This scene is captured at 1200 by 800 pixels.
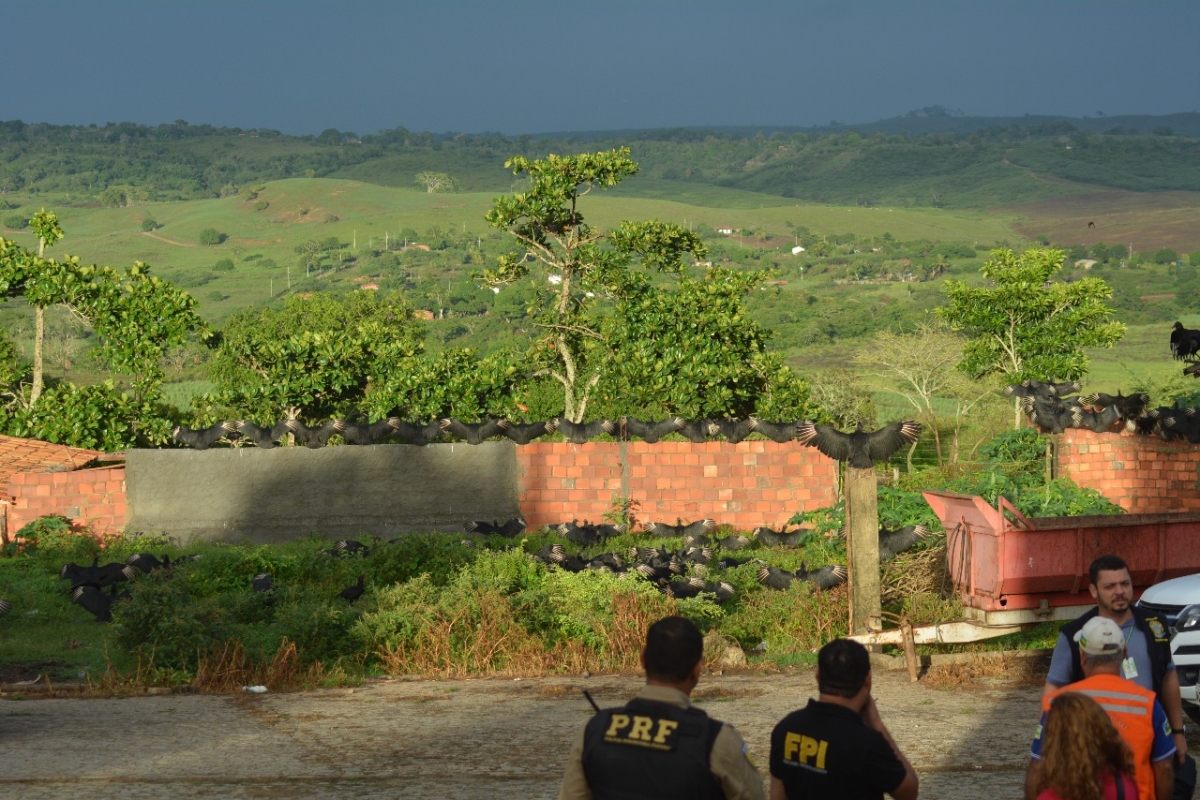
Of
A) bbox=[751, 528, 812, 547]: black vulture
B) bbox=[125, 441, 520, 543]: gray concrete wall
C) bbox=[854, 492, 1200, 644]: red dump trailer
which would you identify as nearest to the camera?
bbox=[854, 492, 1200, 644]: red dump trailer

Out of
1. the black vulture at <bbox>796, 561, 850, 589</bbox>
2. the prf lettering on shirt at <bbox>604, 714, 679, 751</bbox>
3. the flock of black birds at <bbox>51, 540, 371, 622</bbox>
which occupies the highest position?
the prf lettering on shirt at <bbox>604, 714, 679, 751</bbox>

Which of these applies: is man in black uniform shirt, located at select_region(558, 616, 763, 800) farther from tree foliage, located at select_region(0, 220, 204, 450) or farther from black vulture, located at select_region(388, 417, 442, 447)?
tree foliage, located at select_region(0, 220, 204, 450)

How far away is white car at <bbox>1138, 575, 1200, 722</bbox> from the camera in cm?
911

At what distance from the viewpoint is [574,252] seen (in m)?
30.8

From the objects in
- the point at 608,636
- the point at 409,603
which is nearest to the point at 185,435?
the point at 409,603

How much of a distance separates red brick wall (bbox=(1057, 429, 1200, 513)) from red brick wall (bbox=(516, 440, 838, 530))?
3.64 metres

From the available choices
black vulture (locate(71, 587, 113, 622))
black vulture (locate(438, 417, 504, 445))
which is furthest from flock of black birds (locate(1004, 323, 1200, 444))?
black vulture (locate(71, 587, 113, 622))

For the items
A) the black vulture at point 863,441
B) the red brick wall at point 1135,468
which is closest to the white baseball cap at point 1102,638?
the black vulture at point 863,441

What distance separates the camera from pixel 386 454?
2170cm

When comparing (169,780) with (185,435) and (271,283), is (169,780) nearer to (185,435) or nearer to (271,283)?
(185,435)

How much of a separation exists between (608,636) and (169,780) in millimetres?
5054

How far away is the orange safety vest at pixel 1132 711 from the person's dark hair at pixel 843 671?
79cm

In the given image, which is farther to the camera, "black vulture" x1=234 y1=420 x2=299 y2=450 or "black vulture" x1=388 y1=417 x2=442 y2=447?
"black vulture" x1=234 y1=420 x2=299 y2=450

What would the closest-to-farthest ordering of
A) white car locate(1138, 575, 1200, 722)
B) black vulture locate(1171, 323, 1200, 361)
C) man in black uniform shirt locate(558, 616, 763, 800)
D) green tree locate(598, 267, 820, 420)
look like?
man in black uniform shirt locate(558, 616, 763, 800) < white car locate(1138, 575, 1200, 722) < black vulture locate(1171, 323, 1200, 361) < green tree locate(598, 267, 820, 420)
